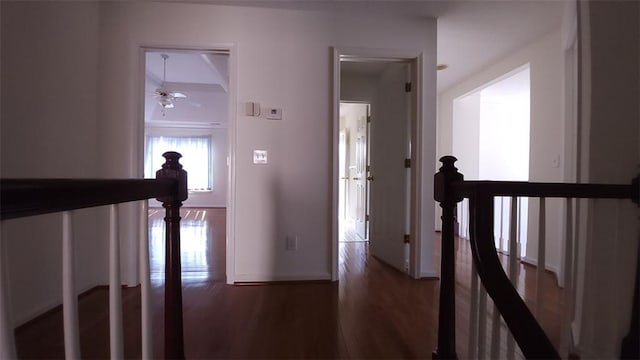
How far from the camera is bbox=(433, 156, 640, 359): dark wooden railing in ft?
2.39

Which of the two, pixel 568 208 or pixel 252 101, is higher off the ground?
pixel 252 101

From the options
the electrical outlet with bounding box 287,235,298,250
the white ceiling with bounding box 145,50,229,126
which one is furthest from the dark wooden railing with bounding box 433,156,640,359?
the white ceiling with bounding box 145,50,229,126

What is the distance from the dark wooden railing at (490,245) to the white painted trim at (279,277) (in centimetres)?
136

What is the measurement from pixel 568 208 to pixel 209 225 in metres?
5.42

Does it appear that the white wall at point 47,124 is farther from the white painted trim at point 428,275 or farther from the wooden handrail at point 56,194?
the white painted trim at point 428,275

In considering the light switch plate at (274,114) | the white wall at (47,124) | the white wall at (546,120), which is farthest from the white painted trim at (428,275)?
the white wall at (47,124)

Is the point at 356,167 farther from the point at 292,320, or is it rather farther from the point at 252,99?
the point at 292,320

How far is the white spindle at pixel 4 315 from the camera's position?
47 cm

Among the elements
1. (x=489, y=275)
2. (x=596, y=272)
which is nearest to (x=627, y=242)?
(x=596, y=272)

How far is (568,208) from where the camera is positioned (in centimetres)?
125

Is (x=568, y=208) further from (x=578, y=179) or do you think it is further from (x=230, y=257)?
(x=230, y=257)

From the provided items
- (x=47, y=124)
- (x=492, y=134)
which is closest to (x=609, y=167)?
(x=47, y=124)

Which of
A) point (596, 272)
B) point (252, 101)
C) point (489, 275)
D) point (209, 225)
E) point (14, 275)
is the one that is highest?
point (252, 101)

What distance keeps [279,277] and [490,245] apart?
197cm
